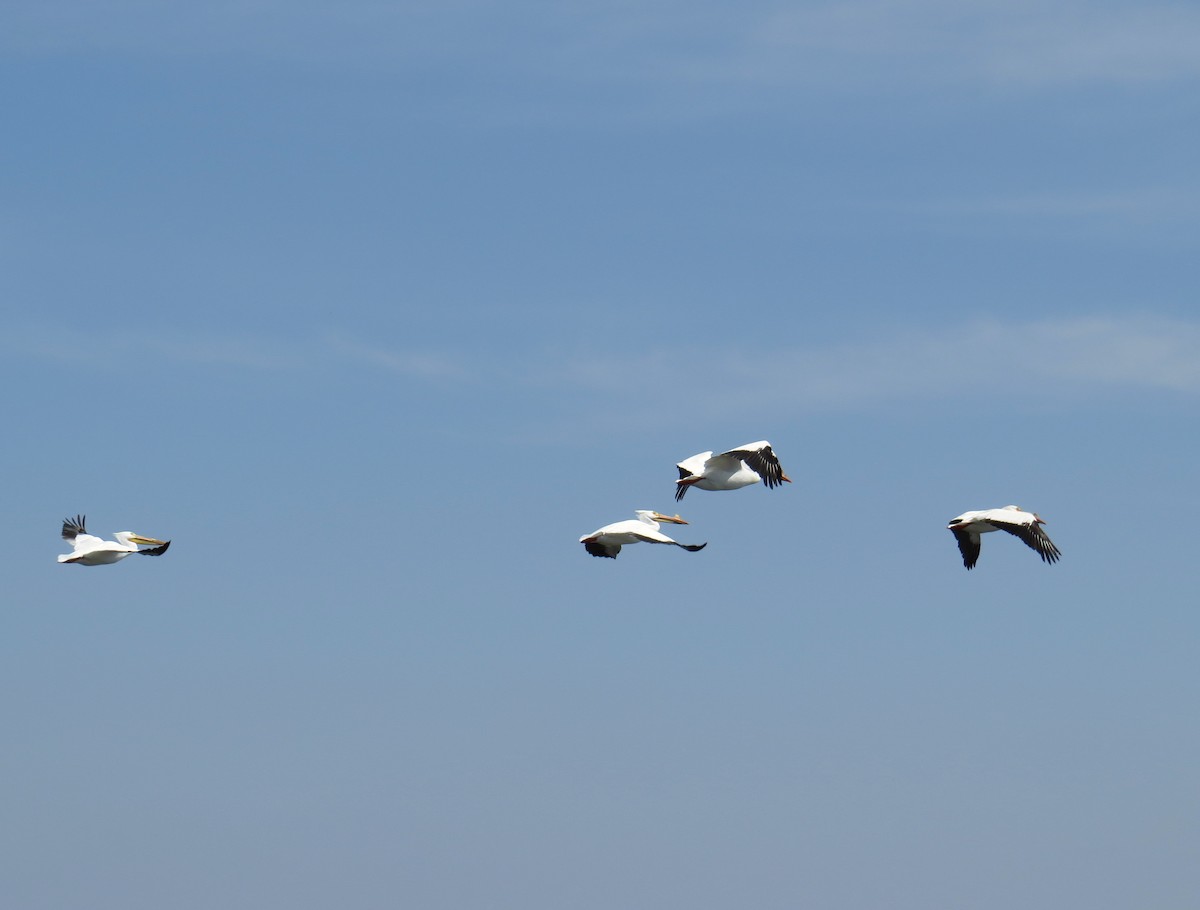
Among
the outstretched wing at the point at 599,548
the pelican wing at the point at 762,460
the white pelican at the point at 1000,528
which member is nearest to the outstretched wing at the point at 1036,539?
the white pelican at the point at 1000,528

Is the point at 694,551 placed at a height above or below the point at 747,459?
below

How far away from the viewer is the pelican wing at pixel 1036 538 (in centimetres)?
4781

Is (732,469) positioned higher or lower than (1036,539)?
higher

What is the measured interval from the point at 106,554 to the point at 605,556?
47.8 feet

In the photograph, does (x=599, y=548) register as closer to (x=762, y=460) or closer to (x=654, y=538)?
(x=654, y=538)

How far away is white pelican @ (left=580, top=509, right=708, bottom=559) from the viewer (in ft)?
155

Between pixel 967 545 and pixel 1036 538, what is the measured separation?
2.51m

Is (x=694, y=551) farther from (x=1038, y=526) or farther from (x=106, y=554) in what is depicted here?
(x=106, y=554)

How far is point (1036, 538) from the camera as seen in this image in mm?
47875

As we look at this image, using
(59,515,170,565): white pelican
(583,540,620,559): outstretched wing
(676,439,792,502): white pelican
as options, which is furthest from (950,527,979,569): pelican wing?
(59,515,170,565): white pelican

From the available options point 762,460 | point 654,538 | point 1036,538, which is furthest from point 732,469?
point 1036,538

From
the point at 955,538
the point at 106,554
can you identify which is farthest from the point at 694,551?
the point at 106,554

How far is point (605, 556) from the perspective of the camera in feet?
159

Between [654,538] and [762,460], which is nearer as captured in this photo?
[654,538]
